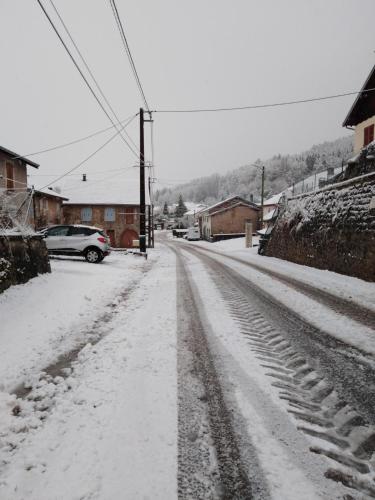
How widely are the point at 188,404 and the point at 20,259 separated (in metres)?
6.10

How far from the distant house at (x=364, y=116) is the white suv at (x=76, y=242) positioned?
56.0 ft

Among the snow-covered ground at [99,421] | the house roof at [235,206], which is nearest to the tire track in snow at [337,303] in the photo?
the snow-covered ground at [99,421]

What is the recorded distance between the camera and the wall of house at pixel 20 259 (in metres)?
6.05

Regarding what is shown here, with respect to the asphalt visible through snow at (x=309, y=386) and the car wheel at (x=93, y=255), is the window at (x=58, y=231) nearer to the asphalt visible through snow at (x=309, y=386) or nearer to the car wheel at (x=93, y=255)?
the car wheel at (x=93, y=255)

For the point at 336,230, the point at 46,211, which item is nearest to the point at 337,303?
the point at 336,230

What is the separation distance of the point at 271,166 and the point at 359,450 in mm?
134139

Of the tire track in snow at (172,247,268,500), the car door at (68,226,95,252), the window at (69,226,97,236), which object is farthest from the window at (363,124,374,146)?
the tire track in snow at (172,247,268,500)

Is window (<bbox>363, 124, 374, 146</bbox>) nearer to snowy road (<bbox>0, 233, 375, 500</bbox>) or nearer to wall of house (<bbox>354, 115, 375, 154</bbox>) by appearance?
wall of house (<bbox>354, 115, 375, 154</bbox>)

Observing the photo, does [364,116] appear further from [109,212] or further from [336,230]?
[109,212]

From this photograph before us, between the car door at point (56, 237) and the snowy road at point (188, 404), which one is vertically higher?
the car door at point (56, 237)

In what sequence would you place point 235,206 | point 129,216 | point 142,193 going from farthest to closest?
point 235,206 < point 129,216 < point 142,193

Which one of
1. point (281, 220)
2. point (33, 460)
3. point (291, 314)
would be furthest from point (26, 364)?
point (281, 220)

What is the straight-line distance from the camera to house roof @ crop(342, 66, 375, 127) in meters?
16.2

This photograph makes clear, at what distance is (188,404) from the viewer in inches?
101
